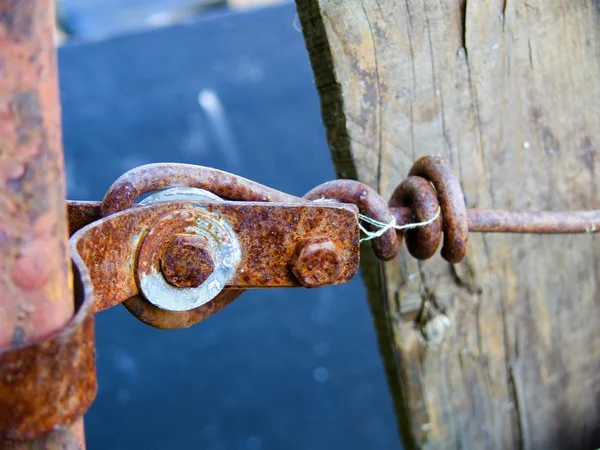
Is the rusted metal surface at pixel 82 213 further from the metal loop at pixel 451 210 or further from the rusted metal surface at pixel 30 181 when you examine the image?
the metal loop at pixel 451 210

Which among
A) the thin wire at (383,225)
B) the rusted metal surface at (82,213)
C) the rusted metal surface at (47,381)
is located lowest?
the rusted metal surface at (47,381)

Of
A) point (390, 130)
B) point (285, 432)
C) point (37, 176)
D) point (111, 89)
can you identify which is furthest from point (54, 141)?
point (285, 432)

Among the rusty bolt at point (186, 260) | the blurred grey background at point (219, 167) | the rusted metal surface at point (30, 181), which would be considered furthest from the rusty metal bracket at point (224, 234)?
the blurred grey background at point (219, 167)

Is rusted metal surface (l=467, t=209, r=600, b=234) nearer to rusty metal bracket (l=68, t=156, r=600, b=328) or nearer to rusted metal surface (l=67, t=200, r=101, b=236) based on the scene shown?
rusty metal bracket (l=68, t=156, r=600, b=328)

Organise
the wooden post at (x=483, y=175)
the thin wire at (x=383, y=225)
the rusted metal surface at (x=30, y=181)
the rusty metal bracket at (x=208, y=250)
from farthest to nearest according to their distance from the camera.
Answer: the wooden post at (x=483, y=175)
the thin wire at (x=383, y=225)
the rusty metal bracket at (x=208, y=250)
the rusted metal surface at (x=30, y=181)

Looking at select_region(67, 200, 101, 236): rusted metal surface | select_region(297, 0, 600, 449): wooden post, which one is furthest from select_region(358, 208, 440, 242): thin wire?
select_region(67, 200, 101, 236): rusted metal surface

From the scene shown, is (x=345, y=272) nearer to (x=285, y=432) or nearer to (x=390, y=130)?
(x=390, y=130)

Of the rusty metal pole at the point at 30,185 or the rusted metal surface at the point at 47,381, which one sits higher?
the rusty metal pole at the point at 30,185
